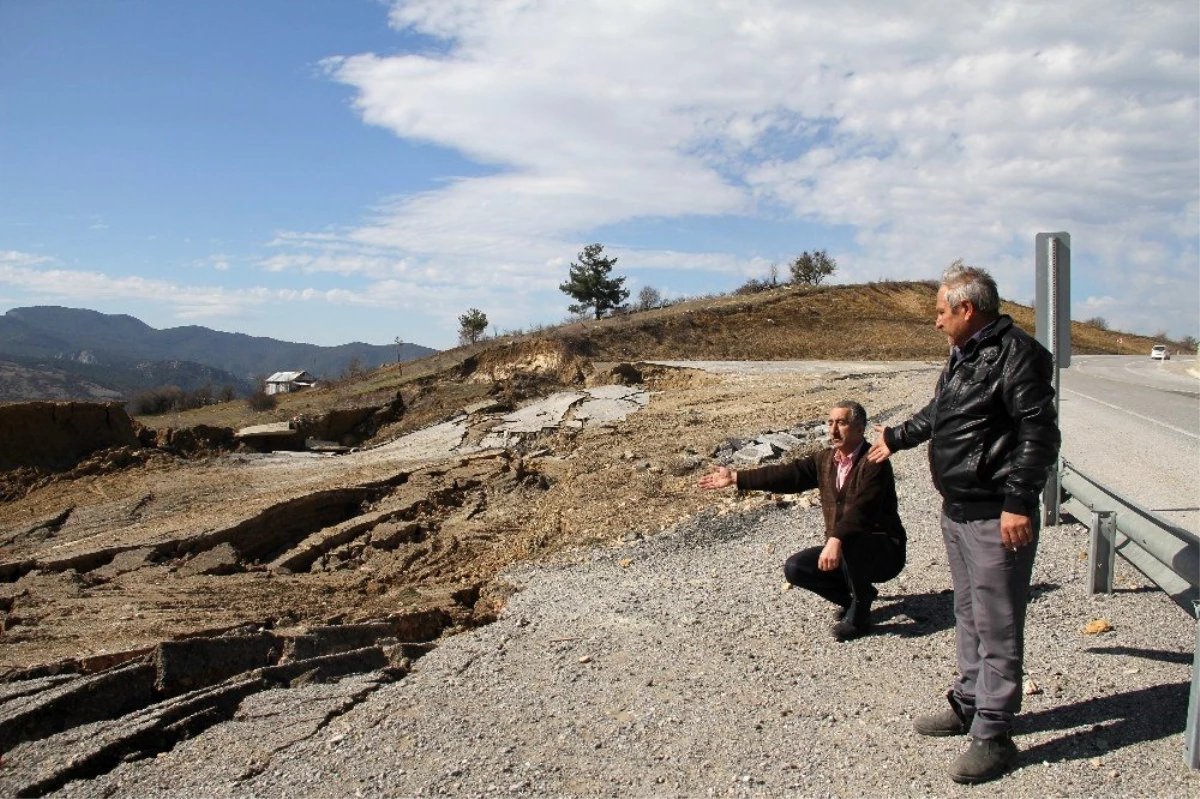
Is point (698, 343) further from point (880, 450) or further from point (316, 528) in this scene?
point (880, 450)

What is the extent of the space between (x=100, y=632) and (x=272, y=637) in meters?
1.92

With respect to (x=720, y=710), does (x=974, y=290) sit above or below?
above

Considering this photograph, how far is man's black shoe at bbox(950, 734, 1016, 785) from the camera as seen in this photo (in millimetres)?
3488

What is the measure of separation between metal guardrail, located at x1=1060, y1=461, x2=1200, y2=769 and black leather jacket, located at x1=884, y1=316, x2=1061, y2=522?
54.7 inches

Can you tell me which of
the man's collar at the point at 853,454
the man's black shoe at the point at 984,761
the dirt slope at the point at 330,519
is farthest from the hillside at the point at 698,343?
the man's black shoe at the point at 984,761

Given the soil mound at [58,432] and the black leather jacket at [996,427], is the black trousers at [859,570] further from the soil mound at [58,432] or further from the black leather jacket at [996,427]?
the soil mound at [58,432]

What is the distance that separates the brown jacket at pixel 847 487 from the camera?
5.13 m

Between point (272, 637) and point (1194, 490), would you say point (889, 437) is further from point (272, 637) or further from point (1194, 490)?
point (1194, 490)

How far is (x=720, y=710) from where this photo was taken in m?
4.48

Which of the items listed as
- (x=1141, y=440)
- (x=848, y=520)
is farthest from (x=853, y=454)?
(x=1141, y=440)

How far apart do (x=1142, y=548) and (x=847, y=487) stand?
1.64 meters

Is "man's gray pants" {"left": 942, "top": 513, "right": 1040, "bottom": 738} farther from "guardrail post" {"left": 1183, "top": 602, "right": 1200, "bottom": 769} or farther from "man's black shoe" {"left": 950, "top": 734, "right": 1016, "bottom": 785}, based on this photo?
"guardrail post" {"left": 1183, "top": 602, "right": 1200, "bottom": 769}

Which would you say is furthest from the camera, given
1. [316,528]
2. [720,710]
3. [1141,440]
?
[1141,440]

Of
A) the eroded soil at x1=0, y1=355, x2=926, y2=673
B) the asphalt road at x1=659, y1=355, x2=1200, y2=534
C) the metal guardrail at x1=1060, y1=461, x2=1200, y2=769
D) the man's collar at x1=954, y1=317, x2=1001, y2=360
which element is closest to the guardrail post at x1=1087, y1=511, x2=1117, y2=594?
the metal guardrail at x1=1060, y1=461, x2=1200, y2=769
